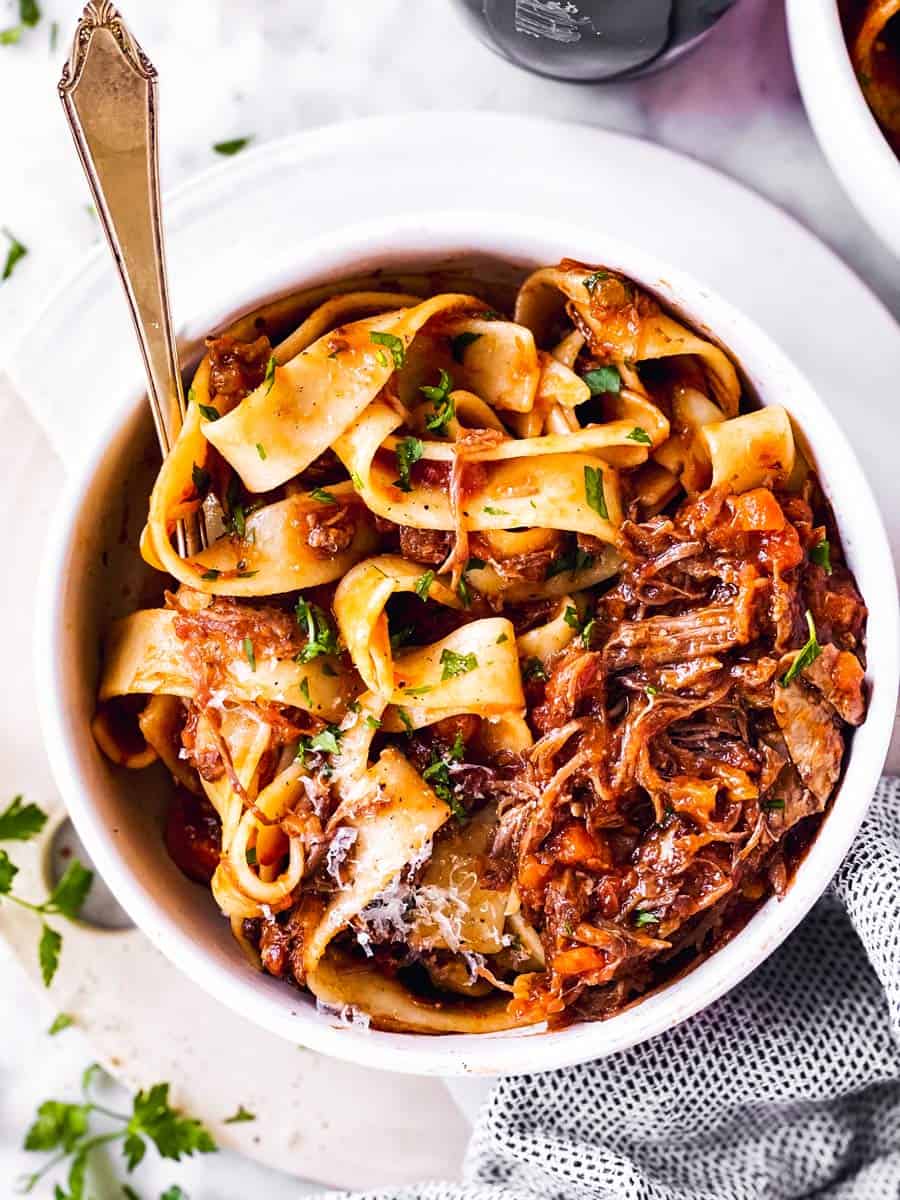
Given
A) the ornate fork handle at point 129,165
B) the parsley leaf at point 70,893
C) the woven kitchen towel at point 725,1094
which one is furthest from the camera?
the parsley leaf at point 70,893

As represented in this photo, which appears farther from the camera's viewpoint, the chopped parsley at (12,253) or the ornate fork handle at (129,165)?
the chopped parsley at (12,253)

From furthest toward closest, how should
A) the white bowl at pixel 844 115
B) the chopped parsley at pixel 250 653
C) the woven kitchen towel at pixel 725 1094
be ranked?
1. the woven kitchen towel at pixel 725 1094
2. the white bowl at pixel 844 115
3. the chopped parsley at pixel 250 653

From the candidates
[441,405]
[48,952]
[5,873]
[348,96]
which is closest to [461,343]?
[441,405]

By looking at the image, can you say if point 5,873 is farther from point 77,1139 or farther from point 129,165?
point 129,165

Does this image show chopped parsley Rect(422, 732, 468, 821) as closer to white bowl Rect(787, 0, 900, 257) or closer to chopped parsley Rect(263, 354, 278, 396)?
chopped parsley Rect(263, 354, 278, 396)

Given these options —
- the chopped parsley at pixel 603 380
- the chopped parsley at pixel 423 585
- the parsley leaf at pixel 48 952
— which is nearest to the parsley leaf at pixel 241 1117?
the parsley leaf at pixel 48 952

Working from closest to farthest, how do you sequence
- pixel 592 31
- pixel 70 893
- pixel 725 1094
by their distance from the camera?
1. pixel 592 31
2. pixel 725 1094
3. pixel 70 893

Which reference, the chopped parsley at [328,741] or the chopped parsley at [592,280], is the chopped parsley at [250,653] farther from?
the chopped parsley at [592,280]
